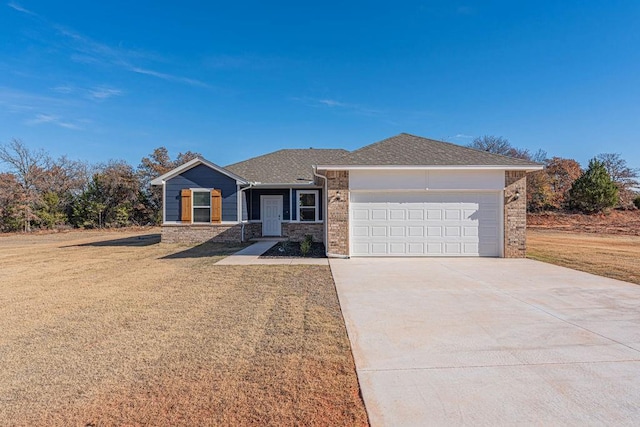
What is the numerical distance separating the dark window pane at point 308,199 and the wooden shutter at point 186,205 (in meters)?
5.32

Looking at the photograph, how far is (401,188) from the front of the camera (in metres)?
10.3

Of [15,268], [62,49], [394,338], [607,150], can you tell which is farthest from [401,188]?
[607,150]

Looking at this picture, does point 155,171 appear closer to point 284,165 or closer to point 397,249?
point 284,165

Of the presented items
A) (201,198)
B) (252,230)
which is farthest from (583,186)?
(201,198)

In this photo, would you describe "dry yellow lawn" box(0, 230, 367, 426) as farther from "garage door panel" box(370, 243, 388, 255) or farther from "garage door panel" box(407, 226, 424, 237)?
"garage door panel" box(407, 226, 424, 237)

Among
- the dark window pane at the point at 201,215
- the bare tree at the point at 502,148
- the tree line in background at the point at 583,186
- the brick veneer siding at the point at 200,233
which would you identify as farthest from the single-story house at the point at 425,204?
the bare tree at the point at 502,148

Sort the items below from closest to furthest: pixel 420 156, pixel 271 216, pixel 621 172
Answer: pixel 420 156 < pixel 271 216 < pixel 621 172

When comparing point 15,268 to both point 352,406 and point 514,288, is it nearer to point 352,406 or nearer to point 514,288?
point 352,406

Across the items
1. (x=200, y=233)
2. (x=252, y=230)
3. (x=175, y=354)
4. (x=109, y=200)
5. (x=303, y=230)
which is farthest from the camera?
(x=109, y=200)

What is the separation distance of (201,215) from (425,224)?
10.2 m

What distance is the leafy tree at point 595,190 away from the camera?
25547 millimetres

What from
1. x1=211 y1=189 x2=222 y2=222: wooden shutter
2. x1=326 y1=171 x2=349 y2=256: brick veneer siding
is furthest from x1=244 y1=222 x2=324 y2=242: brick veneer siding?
x1=326 y1=171 x2=349 y2=256: brick veneer siding

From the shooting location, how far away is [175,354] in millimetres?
3475

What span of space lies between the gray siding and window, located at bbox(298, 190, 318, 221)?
310 centimetres
